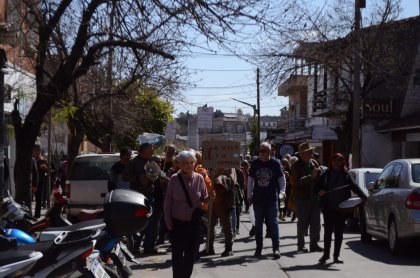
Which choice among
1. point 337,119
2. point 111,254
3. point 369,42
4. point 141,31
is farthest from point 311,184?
point 337,119

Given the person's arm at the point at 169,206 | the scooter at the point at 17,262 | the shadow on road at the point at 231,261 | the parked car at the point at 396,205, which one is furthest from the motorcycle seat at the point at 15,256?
the parked car at the point at 396,205

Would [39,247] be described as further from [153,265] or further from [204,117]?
[204,117]

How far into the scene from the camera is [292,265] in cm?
1141

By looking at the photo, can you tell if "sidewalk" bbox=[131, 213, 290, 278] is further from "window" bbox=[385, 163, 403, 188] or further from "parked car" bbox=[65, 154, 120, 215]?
"parked car" bbox=[65, 154, 120, 215]

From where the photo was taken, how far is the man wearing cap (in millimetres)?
13031

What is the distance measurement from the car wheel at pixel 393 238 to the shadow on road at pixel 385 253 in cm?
11

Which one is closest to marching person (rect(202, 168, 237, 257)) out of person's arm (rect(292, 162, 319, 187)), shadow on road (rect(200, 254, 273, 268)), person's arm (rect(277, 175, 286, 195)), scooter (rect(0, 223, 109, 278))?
shadow on road (rect(200, 254, 273, 268))

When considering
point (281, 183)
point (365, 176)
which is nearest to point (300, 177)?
point (281, 183)

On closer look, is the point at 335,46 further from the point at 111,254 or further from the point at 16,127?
the point at 111,254

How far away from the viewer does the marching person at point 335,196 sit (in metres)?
11.6

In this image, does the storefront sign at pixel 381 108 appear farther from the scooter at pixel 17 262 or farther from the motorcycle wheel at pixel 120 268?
the scooter at pixel 17 262

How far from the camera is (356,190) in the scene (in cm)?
1173

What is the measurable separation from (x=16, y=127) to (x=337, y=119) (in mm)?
27731

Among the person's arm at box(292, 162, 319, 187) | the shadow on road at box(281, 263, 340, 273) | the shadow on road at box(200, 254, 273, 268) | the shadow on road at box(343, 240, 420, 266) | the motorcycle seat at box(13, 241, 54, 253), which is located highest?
the person's arm at box(292, 162, 319, 187)
